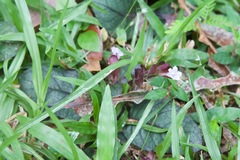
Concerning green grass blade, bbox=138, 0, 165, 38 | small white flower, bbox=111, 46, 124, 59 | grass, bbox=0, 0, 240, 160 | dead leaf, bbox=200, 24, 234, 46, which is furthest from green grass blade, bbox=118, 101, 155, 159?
dead leaf, bbox=200, 24, 234, 46

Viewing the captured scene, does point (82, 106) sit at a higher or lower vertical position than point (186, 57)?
higher

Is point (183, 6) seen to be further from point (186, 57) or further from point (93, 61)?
point (93, 61)

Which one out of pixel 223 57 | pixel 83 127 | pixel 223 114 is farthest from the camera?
pixel 223 57

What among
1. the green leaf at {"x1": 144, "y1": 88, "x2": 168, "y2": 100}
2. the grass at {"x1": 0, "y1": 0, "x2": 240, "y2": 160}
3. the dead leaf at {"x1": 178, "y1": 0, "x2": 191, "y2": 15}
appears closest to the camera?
the grass at {"x1": 0, "y1": 0, "x2": 240, "y2": 160}

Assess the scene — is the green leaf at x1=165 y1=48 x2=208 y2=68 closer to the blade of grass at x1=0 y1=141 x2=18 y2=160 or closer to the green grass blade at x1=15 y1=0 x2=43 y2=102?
the green grass blade at x1=15 y1=0 x2=43 y2=102

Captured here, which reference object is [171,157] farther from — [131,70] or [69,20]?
[69,20]

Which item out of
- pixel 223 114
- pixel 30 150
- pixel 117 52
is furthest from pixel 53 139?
pixel 223 114

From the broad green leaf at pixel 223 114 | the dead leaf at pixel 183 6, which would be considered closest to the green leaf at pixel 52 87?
the broad green leaf at pixel 223 114
